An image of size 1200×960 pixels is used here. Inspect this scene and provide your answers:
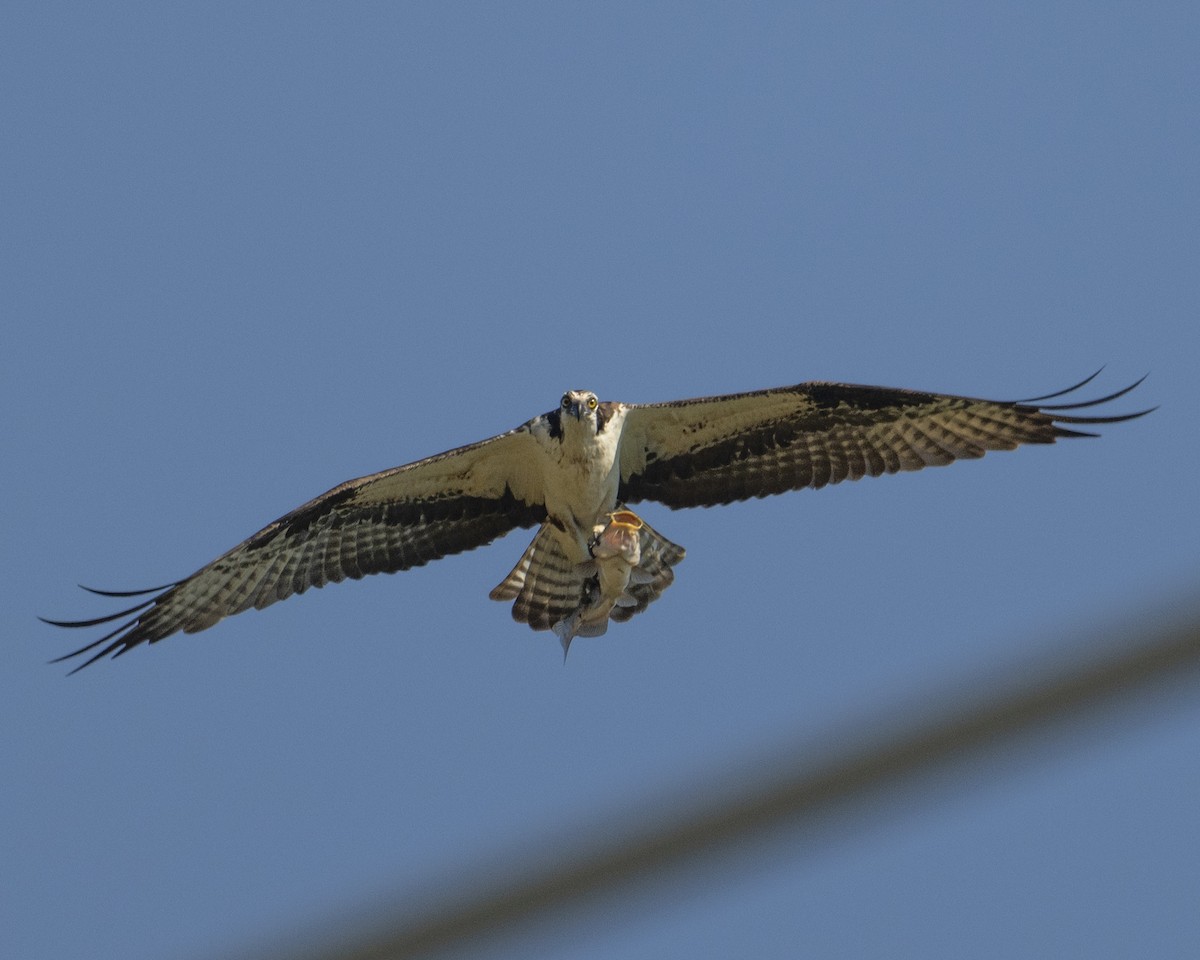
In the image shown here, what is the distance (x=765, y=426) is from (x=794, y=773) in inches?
404

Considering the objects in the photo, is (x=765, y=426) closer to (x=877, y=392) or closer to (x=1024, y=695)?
(x=877, y=392)

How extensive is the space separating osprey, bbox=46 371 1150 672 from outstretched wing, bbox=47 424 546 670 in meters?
0.01

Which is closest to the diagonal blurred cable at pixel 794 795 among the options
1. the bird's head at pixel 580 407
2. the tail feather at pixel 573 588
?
the bird's head at pixel 580 407

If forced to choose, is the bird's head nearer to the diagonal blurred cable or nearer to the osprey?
the osprey

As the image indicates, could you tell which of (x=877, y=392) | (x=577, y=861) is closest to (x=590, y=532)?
(x=877, y=392)

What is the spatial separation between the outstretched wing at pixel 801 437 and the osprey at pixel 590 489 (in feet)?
0.03

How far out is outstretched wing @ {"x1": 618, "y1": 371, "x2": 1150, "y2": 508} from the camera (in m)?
11.1

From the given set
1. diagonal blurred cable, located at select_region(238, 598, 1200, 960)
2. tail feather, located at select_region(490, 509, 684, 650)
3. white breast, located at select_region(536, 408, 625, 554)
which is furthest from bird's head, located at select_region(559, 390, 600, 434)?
diagonal blurred cable, located at select_region(238, 598, 1200, 960)

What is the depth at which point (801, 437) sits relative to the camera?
455 inches

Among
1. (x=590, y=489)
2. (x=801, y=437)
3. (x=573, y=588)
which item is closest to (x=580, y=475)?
(x=590, y=489)

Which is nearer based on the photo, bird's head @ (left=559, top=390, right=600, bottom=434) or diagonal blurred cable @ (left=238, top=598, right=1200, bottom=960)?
diagonal blurred cable @ (left=238, top=598, right=1200, bottom=960)

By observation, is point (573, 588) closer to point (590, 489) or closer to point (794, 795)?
point (590, 489)

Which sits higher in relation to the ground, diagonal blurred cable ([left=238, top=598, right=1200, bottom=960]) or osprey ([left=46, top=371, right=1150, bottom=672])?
osprey ([left=46, top=371, right=1150, bottom=672])

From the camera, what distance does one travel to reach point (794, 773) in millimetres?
1371
